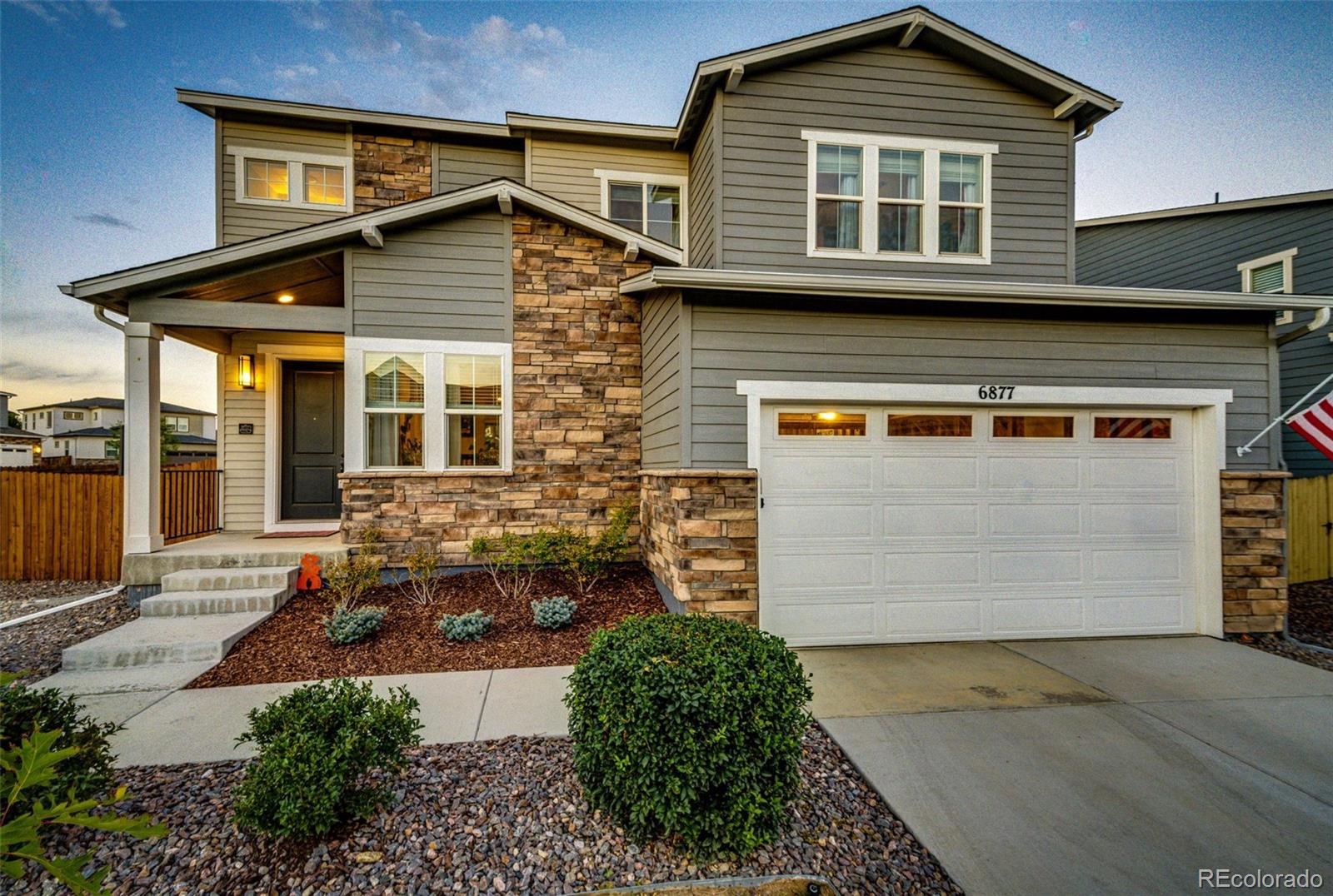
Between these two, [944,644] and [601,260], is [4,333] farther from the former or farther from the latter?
[944,644]

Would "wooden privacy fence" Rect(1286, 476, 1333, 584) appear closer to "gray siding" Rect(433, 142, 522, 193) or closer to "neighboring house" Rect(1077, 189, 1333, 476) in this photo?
"neighboring house" Rect(1077, 189, 1333, 476)

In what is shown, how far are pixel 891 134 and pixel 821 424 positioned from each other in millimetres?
4078

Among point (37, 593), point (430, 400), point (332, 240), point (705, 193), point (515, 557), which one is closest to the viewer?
point (515, 557)

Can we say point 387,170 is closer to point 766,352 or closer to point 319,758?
point 766,352

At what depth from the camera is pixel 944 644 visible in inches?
193

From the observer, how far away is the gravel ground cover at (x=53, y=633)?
4402 millimetres

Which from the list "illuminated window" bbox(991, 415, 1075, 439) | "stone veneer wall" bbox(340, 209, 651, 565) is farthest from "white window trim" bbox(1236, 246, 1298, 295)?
"stone veneer wall" bbox(340, 209, 651, 565)

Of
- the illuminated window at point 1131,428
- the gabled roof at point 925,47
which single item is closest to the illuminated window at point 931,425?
the illuminated window at point 1131,428

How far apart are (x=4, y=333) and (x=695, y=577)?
4.49m

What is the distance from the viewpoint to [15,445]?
74.7 ft

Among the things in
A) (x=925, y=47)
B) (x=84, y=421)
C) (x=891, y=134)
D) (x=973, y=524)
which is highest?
(x=925, y=47)

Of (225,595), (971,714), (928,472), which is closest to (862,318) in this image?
(928,472)

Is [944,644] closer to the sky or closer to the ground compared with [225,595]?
closer to the ground

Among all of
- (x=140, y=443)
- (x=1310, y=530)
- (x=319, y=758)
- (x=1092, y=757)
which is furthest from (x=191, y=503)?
(x=1310, y=530)
